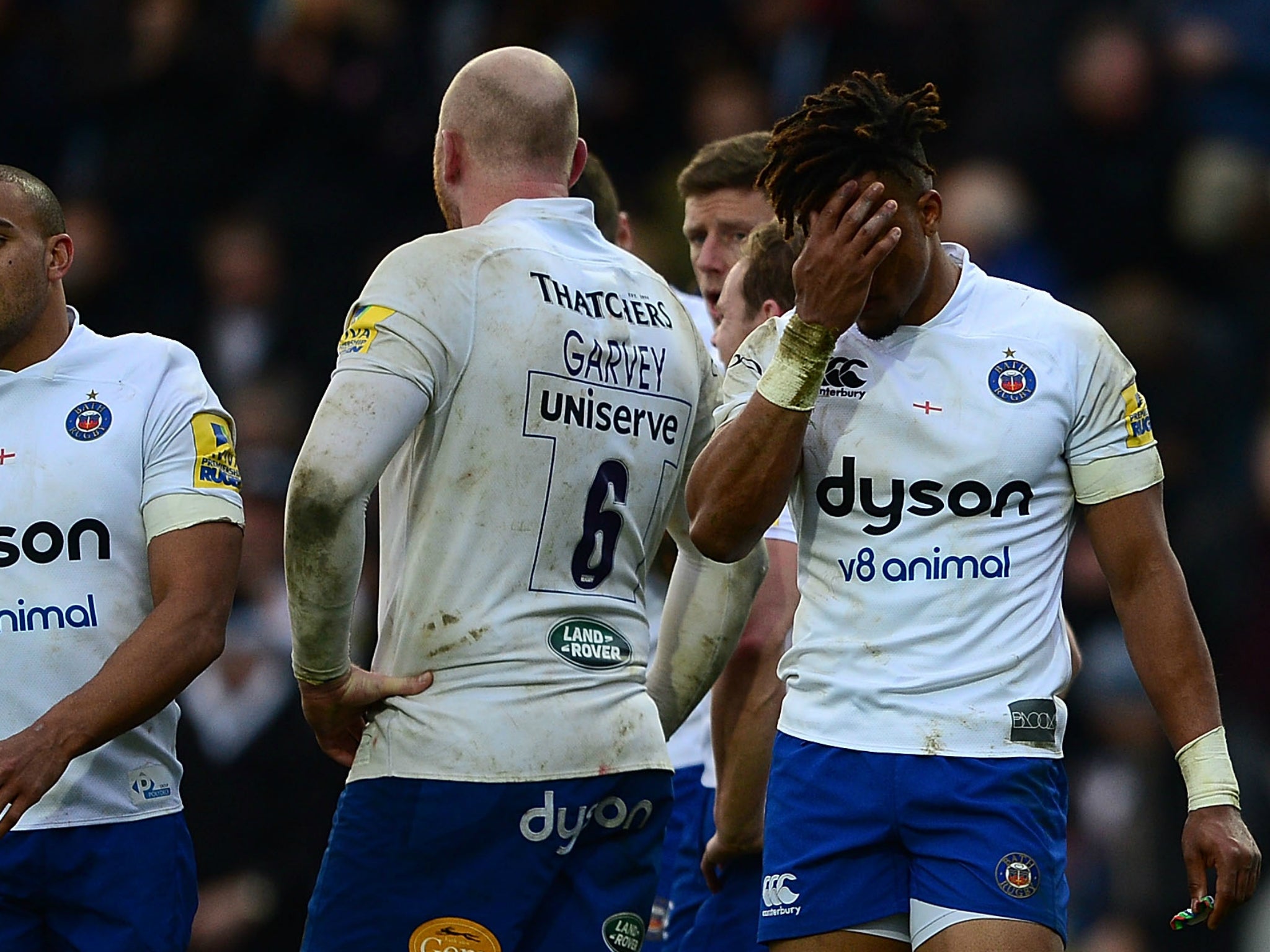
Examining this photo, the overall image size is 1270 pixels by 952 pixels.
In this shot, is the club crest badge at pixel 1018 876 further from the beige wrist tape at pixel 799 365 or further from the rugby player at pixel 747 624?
the rugby player at pixel 747 624

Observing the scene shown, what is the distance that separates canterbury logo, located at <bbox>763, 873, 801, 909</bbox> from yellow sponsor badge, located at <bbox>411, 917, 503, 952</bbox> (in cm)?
56

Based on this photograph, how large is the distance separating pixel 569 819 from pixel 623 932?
0.29m

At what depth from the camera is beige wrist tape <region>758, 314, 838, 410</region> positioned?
3.94 m

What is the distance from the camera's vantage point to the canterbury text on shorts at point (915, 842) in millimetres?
3893

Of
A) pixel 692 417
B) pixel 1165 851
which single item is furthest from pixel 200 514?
pixel 1165 851

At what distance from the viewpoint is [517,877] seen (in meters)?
4.05

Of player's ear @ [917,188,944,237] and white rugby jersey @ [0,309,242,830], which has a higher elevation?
player's ear @ [917,188,944,237]

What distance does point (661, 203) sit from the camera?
35.1ft

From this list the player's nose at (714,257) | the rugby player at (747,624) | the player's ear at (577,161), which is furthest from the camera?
the player's nose at (714,257)

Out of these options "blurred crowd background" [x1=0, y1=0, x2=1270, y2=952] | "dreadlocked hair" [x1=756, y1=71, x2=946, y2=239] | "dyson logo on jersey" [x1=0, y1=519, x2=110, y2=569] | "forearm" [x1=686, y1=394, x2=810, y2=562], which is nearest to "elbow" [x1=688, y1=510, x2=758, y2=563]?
"forearm" [x1=686, y1=394, x2=810, y2=562]

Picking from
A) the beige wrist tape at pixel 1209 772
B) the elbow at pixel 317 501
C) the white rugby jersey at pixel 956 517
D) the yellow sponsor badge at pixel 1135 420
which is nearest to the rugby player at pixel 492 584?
the elbow at pixel 317 501

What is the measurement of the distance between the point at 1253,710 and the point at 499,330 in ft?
18.4

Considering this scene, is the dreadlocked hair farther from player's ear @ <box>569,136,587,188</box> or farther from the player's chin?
player's ear @ <box>569,136,587,188</box>

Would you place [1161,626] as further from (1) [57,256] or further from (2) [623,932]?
(1) [57,256]
